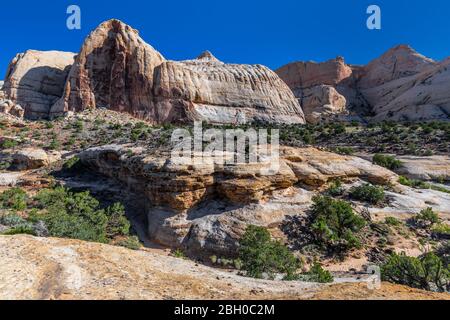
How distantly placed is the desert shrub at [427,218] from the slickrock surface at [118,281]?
1132 cm

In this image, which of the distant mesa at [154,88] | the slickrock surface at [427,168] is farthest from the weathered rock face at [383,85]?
the slickrock surface at [427,168]

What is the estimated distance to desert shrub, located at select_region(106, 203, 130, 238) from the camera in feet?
48.1

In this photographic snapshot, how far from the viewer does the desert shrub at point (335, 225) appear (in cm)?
1323

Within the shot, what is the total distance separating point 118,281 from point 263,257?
629 centimetres

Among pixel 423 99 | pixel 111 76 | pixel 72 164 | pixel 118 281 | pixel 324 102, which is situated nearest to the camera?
pixel 118 281

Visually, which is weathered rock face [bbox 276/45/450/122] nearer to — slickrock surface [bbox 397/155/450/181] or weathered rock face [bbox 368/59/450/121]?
weathered rock face [bbox 368/59/450/121]

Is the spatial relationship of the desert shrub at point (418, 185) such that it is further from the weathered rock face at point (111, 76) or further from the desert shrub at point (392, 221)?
the weathered rock face at point (111, 76)

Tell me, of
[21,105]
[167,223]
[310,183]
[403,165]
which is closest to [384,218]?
[310,183]

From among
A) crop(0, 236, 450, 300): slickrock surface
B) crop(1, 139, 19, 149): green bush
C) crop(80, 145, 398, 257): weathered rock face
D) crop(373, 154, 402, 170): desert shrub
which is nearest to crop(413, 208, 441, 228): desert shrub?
crop(80, 145, 398, 257): weathered rock face

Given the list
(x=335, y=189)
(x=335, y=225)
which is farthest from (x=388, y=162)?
(x=335, y=225)

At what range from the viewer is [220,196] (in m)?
15.9

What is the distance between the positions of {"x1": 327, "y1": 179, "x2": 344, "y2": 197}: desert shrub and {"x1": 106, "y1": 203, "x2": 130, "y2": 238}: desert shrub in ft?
38.7

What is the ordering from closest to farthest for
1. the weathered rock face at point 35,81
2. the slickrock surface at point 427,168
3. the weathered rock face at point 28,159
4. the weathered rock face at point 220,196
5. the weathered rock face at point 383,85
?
the weathered rock face at point 220,196
the slickrock surface at point 427,168
the weathered rock face at point 28,159
the weathered rock face at point 35,81
the weathered rock face at point 383,85

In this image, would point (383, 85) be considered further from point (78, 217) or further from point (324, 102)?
point (78, 217)
